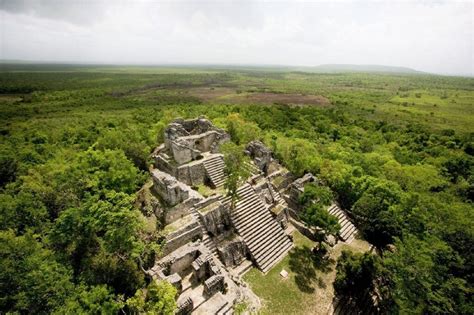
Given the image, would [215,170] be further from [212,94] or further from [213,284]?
[212,94]

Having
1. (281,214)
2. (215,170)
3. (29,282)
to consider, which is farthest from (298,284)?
(29,282)

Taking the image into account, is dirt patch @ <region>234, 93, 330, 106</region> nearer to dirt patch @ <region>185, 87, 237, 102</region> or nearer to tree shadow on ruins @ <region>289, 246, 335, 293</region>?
dirt patch @ <region>185, 87, 237, 102</region>

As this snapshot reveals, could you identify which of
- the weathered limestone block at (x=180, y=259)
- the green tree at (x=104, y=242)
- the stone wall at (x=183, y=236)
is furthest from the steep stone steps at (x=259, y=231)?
the green tree at (x=104, y=242)

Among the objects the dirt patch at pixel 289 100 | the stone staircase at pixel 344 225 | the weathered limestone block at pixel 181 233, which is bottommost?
the stone staircase at pixel 344 225

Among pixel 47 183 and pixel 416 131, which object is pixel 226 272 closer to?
pixel 47 183

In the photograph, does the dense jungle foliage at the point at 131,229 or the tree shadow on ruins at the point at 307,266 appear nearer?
the dense jungle foliage at the point at 131,229

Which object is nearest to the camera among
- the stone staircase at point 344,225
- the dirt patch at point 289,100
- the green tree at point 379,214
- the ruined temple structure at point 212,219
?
the ruined temple structure at point 212,219

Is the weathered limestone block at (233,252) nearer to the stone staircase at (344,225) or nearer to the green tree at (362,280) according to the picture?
the green tree at (362,280)

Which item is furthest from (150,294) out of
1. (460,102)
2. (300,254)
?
(460,102)
